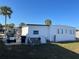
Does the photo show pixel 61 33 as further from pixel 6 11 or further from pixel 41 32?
pixel 6 11

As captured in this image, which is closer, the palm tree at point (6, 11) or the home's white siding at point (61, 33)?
the home's white siding at point (61, 33)

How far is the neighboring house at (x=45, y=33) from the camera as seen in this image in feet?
75.2

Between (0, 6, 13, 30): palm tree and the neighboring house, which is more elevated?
(0, 6, 13, 30): palm tree

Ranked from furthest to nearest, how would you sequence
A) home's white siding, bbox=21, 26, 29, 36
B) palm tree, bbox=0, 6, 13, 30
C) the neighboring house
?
palm tree, bbox=0, 6, 13, 30 < home's white siding, bbox=21, 26, 29, 36 < the neighboring house

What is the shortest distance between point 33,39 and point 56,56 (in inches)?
316

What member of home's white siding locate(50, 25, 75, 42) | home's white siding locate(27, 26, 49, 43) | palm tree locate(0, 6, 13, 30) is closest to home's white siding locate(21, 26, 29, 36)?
home's white siding locate(27, 26, 49, 43)

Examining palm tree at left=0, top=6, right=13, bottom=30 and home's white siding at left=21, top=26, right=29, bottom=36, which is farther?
palm tree at left=0, top=6, right=13, bottom=30

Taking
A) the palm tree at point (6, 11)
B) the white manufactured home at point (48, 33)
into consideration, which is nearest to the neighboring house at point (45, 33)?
the white manufactured home at point (48, 33)

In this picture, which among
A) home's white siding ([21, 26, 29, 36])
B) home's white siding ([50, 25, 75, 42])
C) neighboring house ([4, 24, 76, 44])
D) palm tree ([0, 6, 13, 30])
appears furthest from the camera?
palm tree ([0, 6, 13, 30])

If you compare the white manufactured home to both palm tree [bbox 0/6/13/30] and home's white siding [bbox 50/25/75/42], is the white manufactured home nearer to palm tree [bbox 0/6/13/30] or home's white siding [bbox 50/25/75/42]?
home's white siding [bbox 50/25/75/42]

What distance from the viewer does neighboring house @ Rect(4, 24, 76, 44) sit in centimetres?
2291

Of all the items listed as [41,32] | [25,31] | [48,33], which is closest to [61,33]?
[48,33]

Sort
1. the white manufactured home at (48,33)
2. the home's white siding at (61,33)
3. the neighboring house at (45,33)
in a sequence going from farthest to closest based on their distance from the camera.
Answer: the home's white siding at (61,33)
the white manufactured home at (48,33)
the neighboring house at (45,33)

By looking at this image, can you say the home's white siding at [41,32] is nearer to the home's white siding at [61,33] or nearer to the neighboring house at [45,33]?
the neighboring house at [45,33]
